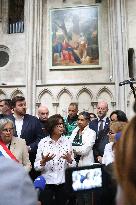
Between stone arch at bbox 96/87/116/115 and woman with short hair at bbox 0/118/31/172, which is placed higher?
stone arch at bbox 96/87/116/115

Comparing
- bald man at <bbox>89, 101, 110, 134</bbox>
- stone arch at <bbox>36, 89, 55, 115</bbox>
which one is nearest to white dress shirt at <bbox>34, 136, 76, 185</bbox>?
bald man at <bbox>89, 101, 110, 134</bbox>

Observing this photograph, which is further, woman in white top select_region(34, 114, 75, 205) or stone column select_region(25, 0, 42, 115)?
stone column select_region(25, 0, 42, 115)

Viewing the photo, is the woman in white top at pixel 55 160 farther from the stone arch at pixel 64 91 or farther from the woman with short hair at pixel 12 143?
the stone arch at pixel 64 91

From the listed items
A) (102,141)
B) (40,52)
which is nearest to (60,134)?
(102,141)

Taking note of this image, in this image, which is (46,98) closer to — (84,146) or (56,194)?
(84,146)

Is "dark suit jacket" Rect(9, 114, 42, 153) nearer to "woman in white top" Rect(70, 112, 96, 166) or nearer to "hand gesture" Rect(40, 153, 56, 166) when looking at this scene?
"woman in white top" Rect(70, 112, 96, 166)

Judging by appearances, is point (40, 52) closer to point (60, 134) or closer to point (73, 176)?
point (60, 134)

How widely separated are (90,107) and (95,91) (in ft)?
2.10

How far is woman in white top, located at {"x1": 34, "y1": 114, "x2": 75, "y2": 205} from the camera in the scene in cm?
341

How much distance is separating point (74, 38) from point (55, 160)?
10140 mm

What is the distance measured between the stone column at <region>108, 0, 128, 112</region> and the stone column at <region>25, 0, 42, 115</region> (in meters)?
2.92

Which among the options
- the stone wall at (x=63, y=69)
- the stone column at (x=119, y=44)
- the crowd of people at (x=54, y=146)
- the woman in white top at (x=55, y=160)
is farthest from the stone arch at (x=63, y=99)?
the woman in white top at (x=55, y=160)

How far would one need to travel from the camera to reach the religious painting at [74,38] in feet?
42.4

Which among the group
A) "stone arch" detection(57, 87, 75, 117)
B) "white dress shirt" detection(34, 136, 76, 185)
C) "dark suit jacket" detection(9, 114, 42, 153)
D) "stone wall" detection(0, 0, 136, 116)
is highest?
"stone wall" detection(0, 0, 136, 116)
